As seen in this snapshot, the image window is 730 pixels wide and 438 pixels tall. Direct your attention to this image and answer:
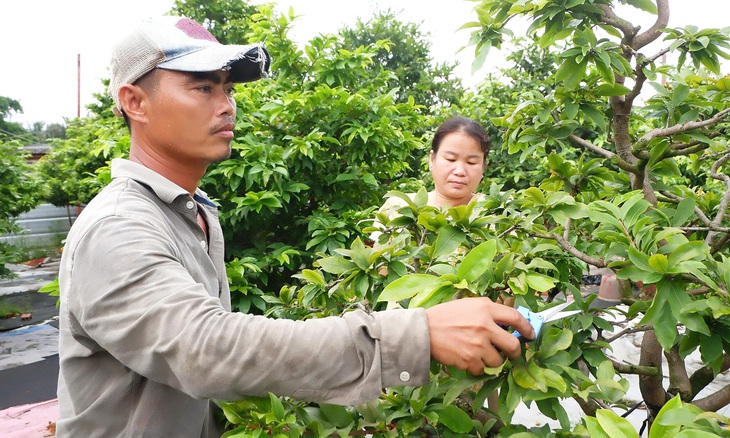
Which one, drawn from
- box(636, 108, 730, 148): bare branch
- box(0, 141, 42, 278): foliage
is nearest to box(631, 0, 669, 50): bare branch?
box(636, 108, 730, 148): bare branch

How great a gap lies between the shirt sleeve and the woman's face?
2063 millimetres

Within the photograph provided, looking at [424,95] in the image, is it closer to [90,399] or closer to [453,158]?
[453,158]

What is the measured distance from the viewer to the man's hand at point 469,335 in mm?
947

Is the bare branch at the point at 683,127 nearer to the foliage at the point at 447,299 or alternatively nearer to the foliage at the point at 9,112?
the foliage at the point at 447,299

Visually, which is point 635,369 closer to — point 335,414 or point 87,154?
point 335,414

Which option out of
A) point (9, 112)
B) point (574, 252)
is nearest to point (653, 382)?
point (574, 252)

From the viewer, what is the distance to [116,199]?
1.17 meters

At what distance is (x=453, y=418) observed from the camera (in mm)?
1283

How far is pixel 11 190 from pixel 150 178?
820cm

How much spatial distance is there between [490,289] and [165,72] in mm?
950

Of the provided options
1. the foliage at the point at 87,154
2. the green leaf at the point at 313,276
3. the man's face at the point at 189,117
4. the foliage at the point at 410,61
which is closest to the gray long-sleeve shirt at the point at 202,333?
the man's face at the point at 189,117

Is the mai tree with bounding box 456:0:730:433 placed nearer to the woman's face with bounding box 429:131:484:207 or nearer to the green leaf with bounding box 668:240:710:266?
the green leaf with bounding box 668:240:710:266

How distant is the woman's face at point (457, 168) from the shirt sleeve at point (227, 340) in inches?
81.2

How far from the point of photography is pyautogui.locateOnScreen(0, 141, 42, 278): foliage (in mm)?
8078
